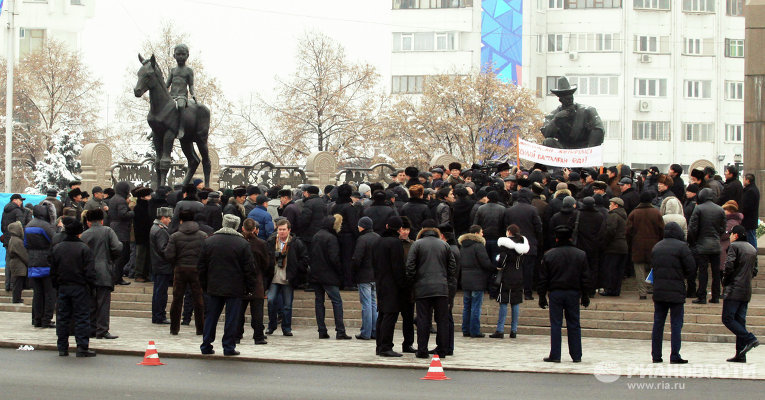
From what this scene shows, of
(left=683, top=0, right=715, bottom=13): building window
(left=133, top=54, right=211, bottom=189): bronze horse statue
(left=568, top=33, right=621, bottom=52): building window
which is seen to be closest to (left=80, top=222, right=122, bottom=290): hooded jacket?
(left=133, top=54, right=211, bottom=189): bronze horse statue

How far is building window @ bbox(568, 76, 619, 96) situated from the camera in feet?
268

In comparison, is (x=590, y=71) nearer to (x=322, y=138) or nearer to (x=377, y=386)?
(x=322, y=138)

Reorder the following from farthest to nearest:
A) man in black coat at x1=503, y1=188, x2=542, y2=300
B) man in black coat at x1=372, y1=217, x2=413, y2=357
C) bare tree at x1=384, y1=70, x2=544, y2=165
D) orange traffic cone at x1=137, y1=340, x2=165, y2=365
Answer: bare tree at x1=384, y1=70, x2=544, y2=165 → man in black coat at x1=503, y1=188, x2=542, y2=300 → man in black coat at x1=372, y1=217, x2=413, y2=357 → orange traffic cone at x1=137, y1=340, x2=165, y2=365

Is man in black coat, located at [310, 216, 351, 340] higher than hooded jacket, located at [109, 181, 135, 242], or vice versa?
hooded jacket, located at [109, 181, 135, 242]

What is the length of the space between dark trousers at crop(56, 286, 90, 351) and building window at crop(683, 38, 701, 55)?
69613 mm

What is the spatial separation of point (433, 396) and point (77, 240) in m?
→ 5.93

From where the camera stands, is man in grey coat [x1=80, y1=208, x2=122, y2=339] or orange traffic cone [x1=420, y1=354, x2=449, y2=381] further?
man in grey coat [x1=80, y1=208, x2=122, y2=339]

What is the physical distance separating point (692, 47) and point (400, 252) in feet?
225

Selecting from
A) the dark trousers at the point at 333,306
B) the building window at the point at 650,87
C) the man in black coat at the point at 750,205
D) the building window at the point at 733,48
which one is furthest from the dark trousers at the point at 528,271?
the building window at the point at 733,48

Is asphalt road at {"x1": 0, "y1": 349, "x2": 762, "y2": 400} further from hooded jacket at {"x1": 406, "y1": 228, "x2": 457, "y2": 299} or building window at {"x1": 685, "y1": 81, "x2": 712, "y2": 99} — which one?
building window at {"x1": 685, "y1": 81, "x2": 712, "y2": 99}

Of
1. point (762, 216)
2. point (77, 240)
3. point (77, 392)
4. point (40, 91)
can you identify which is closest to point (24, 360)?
point (77, 240)

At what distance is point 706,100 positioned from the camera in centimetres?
8144

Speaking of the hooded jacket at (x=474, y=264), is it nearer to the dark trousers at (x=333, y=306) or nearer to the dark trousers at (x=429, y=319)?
the dark trousers at (x=333, y=306)

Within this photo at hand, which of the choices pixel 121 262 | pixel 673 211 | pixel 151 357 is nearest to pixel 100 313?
pixel 151 357
